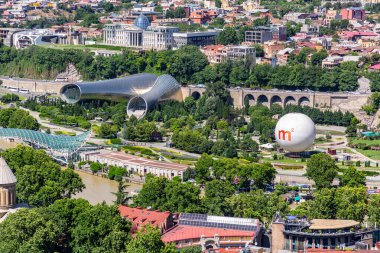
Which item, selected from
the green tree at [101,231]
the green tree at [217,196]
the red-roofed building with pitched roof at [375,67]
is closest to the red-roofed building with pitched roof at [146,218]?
the green tree at [101,231]

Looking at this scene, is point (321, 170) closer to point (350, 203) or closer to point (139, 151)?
point (350, 203)

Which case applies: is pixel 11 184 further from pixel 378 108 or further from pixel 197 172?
pixel 378 108

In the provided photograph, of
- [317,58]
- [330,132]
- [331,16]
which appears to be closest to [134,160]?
[330,132]

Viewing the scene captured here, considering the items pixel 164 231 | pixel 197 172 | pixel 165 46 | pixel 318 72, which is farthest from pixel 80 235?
pixel 165 46

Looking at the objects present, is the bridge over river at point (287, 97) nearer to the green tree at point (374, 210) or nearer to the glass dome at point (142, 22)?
the glass dome at point (142, 22)

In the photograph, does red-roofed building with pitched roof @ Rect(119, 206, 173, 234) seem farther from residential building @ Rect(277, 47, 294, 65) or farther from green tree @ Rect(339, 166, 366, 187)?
residential building @ Rect(277, 47, 294, 65)

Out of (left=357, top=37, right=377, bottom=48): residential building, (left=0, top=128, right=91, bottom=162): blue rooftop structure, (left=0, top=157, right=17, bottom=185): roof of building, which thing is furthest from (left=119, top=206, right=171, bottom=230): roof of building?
(left=357, top=37, right=377, bottom=48): residential building
